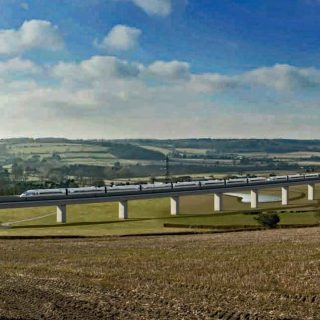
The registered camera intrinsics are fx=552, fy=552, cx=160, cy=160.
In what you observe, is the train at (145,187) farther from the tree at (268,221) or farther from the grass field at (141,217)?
the tree at (268,221)

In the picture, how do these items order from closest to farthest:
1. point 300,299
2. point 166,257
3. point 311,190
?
point 300,299
point 166,257
point 311,190

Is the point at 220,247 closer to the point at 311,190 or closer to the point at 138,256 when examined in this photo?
the point at 138,256

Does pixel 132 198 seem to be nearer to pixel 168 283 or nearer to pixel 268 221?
pixel 268 221

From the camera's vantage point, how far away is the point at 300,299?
2322cm

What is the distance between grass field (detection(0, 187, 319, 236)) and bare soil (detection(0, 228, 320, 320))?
38956 millimetres

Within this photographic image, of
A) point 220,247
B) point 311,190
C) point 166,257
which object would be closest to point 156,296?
point 166,257

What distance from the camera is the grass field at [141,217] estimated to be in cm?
8694

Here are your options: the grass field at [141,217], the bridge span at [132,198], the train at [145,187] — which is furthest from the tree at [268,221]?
the train at [145,187]

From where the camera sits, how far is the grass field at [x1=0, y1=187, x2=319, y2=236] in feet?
285

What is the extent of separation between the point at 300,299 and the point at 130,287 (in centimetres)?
801

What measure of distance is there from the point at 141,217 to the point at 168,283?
8518cm

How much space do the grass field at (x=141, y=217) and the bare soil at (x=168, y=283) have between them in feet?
128

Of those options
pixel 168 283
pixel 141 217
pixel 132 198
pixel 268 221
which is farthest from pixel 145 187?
pixel 168 283

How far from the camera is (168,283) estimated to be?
90.0 feet
